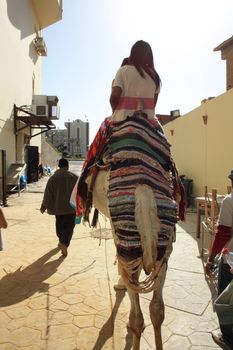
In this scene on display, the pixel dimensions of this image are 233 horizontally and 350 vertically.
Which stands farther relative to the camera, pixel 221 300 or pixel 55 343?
pixel 55 343

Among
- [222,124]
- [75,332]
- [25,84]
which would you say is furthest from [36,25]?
[75,332]

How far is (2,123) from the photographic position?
13.7 metres

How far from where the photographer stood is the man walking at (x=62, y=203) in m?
5.84

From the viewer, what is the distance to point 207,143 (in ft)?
35.1

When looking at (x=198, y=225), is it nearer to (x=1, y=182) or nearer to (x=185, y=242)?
(x=185, y=242)

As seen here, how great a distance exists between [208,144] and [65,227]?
6.09 m

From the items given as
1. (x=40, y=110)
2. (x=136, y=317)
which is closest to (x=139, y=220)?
(x=136, y=317)

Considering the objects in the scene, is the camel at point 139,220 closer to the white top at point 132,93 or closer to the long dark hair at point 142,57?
the white top at point 132,93

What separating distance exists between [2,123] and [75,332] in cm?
1156

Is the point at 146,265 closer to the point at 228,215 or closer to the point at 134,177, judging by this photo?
the point at 134,177

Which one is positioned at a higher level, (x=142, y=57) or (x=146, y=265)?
(x=142, y=57)

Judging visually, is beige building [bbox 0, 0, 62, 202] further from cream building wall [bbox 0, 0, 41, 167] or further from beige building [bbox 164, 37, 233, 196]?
beige building [bbox 164, 37, 233, 196]

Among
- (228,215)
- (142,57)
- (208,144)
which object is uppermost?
(142,57)

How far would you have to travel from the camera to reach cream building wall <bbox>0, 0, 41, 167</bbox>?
44.5 feet
